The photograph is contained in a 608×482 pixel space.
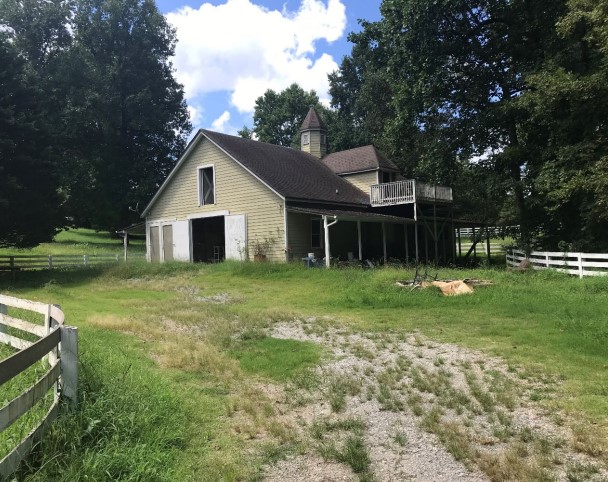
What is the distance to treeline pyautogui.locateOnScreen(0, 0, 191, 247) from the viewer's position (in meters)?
39.9

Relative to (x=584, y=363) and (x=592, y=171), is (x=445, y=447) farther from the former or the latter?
(x=592, y=171)

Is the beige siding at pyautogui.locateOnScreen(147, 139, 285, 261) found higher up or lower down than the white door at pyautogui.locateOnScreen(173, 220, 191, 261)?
higher up

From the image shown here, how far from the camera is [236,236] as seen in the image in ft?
75.5

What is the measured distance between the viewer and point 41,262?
2609cm

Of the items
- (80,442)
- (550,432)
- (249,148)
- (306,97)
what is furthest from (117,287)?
(306,97)

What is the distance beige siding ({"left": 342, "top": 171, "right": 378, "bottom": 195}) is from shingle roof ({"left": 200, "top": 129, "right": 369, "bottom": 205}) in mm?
388

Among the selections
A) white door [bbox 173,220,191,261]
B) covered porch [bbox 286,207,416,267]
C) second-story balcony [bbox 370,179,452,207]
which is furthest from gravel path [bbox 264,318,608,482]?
white door [bbox 173,220,191,261]

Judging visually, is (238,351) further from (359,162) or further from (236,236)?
(359,162)

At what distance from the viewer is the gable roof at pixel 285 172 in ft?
73.1

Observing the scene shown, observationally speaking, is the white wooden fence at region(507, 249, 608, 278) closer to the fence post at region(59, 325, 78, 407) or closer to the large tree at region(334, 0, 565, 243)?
the large tree at region(334, 0, 565, 243)

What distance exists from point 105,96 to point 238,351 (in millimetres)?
39426

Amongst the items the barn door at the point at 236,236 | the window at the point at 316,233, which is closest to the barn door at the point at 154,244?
the barn door at the point at 236,236

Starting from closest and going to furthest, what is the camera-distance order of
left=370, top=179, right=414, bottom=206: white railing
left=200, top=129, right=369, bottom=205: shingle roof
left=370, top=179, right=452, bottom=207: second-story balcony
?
left=200, top=129, right=369, bottom=205: shingle roof → left=370, top=179, right=452, bottom=207: second-story balcony → left=370, top=179, right=414, bottom=206: white railing

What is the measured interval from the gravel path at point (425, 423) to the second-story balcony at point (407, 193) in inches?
654
